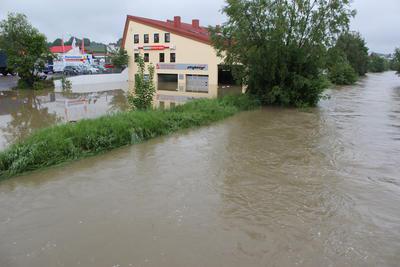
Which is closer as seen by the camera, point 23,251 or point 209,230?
point 23,251

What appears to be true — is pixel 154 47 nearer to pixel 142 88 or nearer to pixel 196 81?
pixel 196 81

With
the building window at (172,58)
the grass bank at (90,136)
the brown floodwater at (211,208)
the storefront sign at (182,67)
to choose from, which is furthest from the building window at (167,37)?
the brown floodwater at (211,208)

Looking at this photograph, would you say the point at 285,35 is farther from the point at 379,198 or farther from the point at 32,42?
the point at 32,42

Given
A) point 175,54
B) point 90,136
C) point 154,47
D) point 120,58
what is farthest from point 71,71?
point 90,136

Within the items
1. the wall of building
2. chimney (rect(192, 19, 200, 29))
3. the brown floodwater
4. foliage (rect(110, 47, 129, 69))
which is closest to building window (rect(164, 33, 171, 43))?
the wall of building

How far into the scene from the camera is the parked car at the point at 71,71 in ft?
144

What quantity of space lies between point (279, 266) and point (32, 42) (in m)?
34.1

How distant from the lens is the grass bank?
29.2 feet

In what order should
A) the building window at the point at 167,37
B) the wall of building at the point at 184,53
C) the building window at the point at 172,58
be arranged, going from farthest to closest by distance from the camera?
the building window at the point at 172,58, the building window at the point at 167,37, the wall of building at the point at 184,53

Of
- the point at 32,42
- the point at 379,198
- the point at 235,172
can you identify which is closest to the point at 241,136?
the point at 235,172

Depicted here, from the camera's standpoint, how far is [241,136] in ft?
42.4

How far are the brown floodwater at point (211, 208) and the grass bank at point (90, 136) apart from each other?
489 mm

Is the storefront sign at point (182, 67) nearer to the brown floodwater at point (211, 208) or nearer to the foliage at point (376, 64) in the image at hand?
the brown floodwater at point (211, 208)

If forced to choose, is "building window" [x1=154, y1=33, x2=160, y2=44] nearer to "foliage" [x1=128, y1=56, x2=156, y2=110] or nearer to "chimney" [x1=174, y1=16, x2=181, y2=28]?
"chimney" [x1=174, y1=16, x2=181, y2=28]
